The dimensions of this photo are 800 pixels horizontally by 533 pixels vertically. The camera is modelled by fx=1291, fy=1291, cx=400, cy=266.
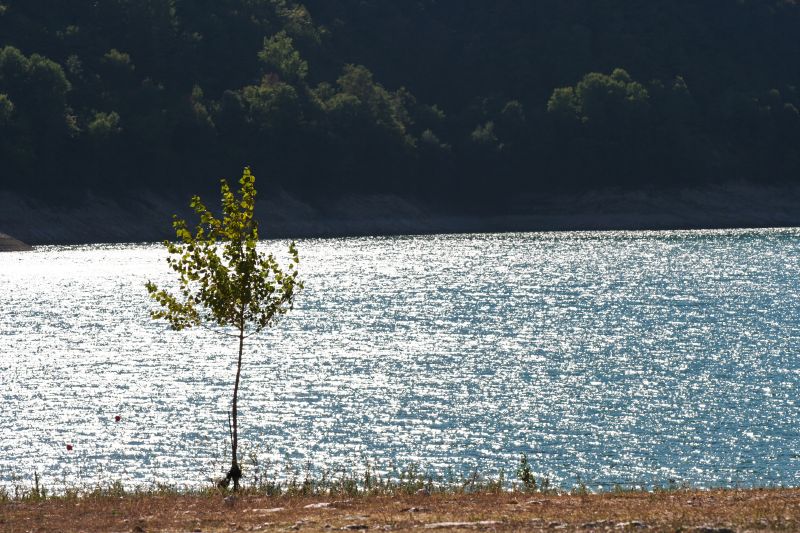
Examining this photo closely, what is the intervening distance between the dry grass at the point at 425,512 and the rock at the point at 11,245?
419ft

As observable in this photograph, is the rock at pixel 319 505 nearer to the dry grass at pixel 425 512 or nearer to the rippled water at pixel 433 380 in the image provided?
the dry grass at pixel 425 512

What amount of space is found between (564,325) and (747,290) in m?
27.9

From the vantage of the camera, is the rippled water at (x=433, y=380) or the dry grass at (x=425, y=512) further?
Result: the rippled water at (x=433, y=380)

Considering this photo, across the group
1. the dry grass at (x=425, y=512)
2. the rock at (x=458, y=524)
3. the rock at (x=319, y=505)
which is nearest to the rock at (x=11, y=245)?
the dry grass at (x=425, y=512)

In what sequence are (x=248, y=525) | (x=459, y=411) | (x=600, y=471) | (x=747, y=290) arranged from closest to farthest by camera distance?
(x=248, y=525) < (x=600, y=471) < (x=459, y=411) < (x=747, y=290)

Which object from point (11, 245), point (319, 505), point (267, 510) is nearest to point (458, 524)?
point (319, 505)

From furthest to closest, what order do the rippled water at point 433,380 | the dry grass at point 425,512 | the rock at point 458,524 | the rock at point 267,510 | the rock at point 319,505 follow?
the rippled water at point 433,380
the rock at point 319,505
the rock at point 267,510
the rock at point 458,524
the dry grass at point 425,512

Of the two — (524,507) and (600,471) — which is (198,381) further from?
(524,507)

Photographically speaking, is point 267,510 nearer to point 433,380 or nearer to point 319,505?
point 319,505

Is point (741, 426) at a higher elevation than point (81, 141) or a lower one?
lower

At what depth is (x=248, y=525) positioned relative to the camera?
2625 cm

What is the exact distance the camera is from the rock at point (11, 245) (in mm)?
153500

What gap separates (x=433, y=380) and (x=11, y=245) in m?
105

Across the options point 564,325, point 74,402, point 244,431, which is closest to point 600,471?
point 244,431
